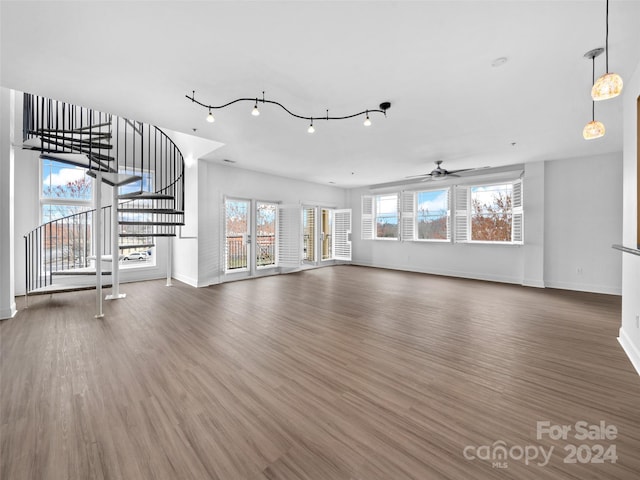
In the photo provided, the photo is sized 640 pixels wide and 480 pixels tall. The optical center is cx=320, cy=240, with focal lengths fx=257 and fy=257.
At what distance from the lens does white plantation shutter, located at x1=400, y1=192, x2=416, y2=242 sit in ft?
24.6

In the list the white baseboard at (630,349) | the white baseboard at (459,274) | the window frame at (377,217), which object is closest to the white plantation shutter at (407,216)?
the window frame at (377,217)

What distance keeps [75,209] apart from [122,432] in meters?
5.48

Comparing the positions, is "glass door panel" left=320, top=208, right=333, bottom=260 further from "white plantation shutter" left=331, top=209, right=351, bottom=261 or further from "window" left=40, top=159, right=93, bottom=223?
"window" left=40, top=159, right=93, bottom=223

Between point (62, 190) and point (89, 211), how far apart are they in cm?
76

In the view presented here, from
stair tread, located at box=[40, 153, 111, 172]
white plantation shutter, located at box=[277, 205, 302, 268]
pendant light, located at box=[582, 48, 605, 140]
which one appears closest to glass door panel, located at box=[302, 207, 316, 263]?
white plantation shutter, located at box=[277, 205, 302, 268]

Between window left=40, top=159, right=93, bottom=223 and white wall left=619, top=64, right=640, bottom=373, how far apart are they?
7994 mm

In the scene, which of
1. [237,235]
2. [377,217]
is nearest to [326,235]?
[377,217]

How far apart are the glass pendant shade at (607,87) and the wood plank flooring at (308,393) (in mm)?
2042

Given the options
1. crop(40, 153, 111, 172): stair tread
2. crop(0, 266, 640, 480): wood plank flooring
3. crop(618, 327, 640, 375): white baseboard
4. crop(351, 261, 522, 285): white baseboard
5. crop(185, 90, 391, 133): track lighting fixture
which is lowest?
crop(0, 266, 640, 480): wood plank flooring

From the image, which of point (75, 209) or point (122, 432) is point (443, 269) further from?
point (75, 209)

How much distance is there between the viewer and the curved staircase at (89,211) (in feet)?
12.0

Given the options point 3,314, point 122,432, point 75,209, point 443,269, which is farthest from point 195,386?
point 443,269

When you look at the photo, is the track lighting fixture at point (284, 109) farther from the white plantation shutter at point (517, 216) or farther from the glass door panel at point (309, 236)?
the glass door panel at point (309, 236)

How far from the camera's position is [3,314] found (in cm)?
342
